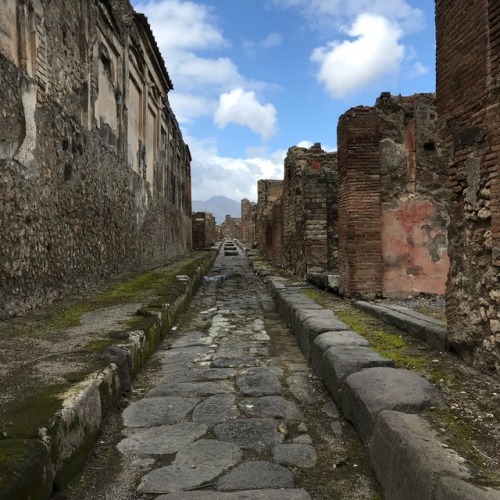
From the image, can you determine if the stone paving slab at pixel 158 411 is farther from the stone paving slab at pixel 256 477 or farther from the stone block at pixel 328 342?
the stone block at pixel 328 342

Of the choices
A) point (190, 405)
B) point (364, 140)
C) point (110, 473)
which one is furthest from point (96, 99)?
point (110, 473)

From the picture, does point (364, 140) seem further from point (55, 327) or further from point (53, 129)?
point (55, 327)

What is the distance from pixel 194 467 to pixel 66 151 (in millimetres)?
4814

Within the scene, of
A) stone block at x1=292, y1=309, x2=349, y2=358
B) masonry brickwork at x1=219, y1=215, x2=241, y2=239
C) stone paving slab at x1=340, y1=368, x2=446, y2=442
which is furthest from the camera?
masonry brickwork at x1=219, y1=215, x2=241, y2=239

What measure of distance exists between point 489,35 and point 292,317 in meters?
3.58

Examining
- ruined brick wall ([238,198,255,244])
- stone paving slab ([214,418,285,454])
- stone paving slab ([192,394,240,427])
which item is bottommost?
stone paving slab ([214,418,285,454])

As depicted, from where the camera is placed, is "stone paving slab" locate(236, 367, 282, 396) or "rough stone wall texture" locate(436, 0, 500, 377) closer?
"rough stone wall texture" locate(436, 0, 500, 377)

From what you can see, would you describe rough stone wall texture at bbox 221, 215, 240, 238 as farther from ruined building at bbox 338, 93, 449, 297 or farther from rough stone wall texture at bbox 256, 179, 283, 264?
ruined building at bbox 338, 93, 449, 297

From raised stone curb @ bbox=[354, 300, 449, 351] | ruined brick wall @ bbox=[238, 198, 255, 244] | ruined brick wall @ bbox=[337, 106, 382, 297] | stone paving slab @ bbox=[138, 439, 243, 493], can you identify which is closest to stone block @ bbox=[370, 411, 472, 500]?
stone paving slab @ bbox=[138, 439, 243, 493]

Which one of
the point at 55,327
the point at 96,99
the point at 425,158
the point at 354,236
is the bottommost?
the point at 55,327

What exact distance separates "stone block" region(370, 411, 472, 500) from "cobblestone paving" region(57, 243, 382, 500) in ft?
0.59

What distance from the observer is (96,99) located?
777 cm

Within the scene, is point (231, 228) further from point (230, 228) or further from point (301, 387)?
point (301, 387)

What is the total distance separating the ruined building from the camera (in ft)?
20.6
